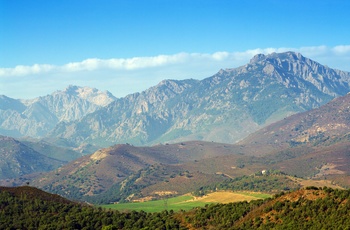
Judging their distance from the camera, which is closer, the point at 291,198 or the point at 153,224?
the point at 291,198

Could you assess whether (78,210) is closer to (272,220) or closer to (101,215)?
(101,215)

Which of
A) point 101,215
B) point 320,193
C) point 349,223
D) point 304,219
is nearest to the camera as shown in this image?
point 349,223

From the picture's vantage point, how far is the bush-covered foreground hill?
14875cm

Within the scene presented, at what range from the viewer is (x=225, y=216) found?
588 feet

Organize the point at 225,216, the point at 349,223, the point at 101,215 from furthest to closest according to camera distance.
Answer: the point at 101,215, the point at 225,216, the point at 349,223

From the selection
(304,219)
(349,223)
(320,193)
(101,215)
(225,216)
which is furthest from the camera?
(101,215)

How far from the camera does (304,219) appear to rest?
150 metres

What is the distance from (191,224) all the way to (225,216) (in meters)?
11.3

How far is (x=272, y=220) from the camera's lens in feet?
517

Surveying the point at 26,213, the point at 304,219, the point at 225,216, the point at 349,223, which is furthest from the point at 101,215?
the point at 349,223

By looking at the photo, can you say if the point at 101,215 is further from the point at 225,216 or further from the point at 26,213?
the point at 225,216

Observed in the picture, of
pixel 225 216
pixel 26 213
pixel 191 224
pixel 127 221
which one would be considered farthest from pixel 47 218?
pixel 225 216

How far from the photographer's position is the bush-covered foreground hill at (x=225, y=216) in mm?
148750

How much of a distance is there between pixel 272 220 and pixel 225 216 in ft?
80.3
